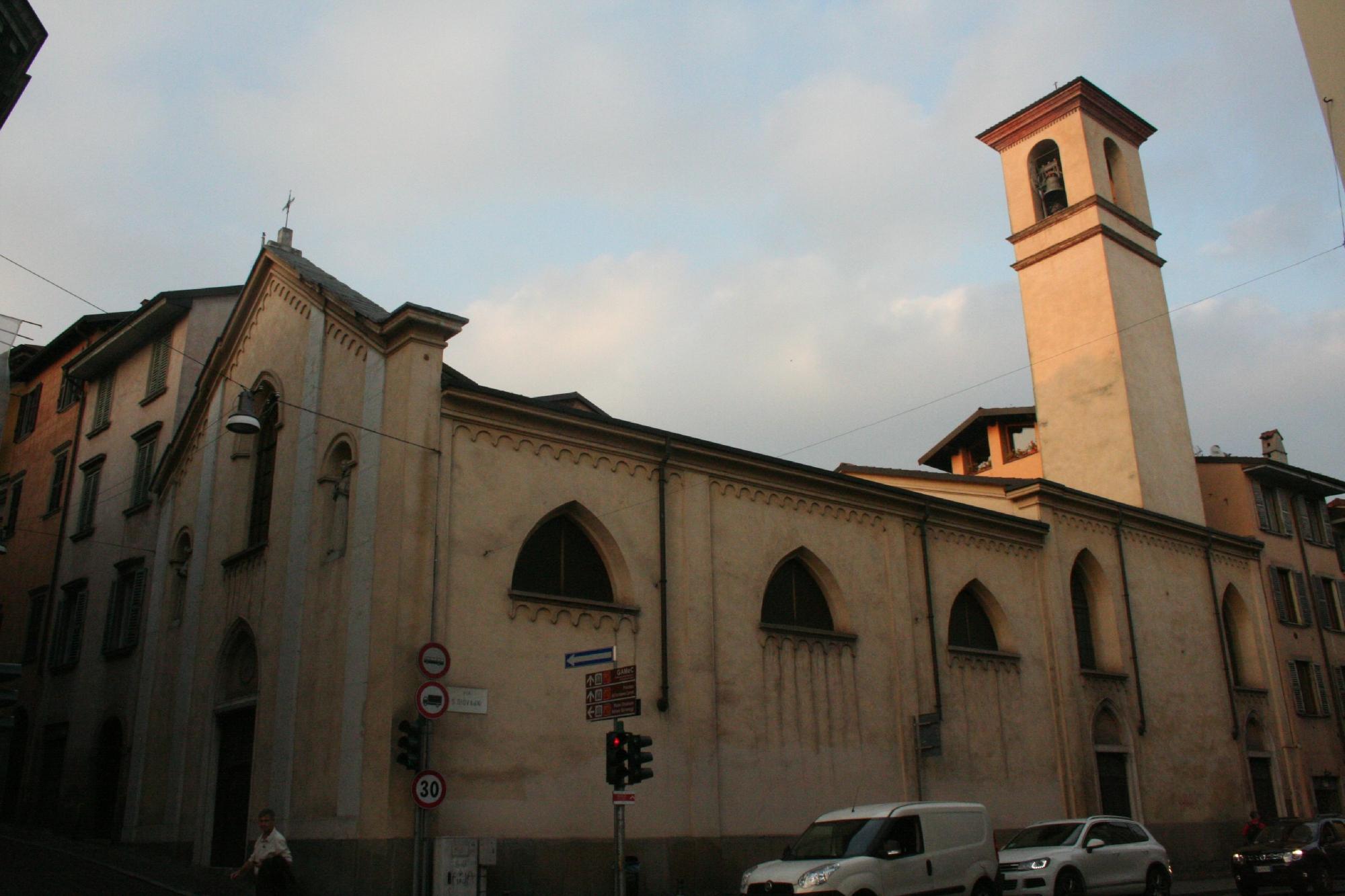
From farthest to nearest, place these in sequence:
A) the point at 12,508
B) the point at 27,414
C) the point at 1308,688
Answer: the point at 27,414, the point at 12,508, the point at 1308,688

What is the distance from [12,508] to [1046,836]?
27.9 m

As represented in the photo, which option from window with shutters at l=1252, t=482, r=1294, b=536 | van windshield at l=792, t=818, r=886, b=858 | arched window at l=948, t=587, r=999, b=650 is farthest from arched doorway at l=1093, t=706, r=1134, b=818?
van windshield at l=792, t=818, r=886, b=858

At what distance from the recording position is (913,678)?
21.2 metres

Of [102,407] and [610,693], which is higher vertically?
[102,407]

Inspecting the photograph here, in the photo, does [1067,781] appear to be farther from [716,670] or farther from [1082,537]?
[716,670]

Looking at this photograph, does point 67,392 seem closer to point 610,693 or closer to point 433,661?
point 433,661

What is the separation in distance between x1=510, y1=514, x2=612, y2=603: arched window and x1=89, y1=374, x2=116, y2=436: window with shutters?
16.2 m

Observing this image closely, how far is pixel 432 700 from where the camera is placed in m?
13.7

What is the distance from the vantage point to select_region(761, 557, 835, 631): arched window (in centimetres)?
1988

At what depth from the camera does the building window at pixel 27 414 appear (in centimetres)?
3225

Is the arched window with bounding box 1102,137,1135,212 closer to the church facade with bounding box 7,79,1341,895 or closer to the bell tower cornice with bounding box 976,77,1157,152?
the bell tower cornice with bounding box 976,77,1157,152

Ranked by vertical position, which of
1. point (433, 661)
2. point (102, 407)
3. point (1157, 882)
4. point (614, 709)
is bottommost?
point (1157, 882)

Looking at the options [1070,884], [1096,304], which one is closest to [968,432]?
[1096,304]

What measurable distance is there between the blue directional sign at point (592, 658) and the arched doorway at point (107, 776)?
1294 centimetres
